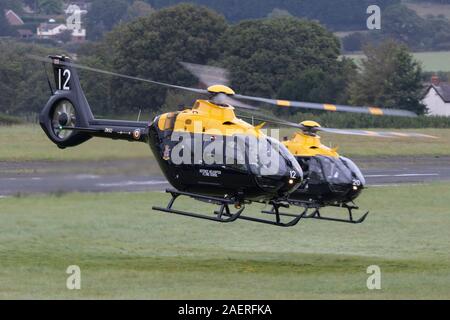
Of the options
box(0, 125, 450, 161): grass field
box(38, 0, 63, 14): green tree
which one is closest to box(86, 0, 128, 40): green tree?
box(38, 0, 63, 14): green tree

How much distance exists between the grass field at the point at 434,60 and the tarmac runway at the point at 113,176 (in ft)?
116

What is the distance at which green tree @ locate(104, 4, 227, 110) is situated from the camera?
5006 centimetres

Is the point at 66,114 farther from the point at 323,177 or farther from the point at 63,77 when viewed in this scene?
the point at 323,177

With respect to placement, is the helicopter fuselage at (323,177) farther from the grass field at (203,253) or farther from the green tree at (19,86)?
the green tree at (19,86)

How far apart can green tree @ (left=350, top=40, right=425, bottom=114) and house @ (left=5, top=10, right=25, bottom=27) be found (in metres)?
42.3

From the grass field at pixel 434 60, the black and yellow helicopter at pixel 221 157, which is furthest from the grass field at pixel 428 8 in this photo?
the black and yellow helicopter at pixel 221 157

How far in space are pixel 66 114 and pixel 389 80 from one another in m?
39.4

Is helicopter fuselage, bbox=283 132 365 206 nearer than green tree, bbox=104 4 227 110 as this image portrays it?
Yes

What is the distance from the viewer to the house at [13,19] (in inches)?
3868

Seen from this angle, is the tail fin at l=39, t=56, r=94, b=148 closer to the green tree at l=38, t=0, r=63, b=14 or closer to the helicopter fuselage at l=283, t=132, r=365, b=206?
the helicopter fuselage at l=283, t=132, r=365, b=206

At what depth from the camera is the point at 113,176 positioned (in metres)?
26.2
